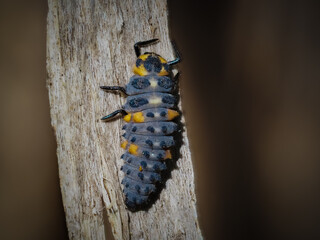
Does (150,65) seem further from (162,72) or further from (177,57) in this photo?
(177,57)

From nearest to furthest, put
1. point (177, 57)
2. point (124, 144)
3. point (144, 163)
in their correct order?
1. point (144, 163)
2. point (124, 144)
3. point (177, 57)

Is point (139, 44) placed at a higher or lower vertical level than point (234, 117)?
higher

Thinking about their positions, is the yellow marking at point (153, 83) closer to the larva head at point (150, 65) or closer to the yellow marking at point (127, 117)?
the larva head at point (150, 65)

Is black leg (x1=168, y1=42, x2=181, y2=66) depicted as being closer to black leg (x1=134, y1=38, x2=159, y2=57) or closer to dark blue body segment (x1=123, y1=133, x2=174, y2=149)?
black leg (x1=134, y1=38, x2=159, y2=57)

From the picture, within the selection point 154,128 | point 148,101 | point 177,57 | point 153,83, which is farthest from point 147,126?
point 177,57

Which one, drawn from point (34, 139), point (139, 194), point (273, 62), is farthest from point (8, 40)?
point (273, 62)

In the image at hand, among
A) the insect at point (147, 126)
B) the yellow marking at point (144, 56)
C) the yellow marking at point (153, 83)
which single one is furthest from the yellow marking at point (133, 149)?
the yellow marking at point (144, 56)
